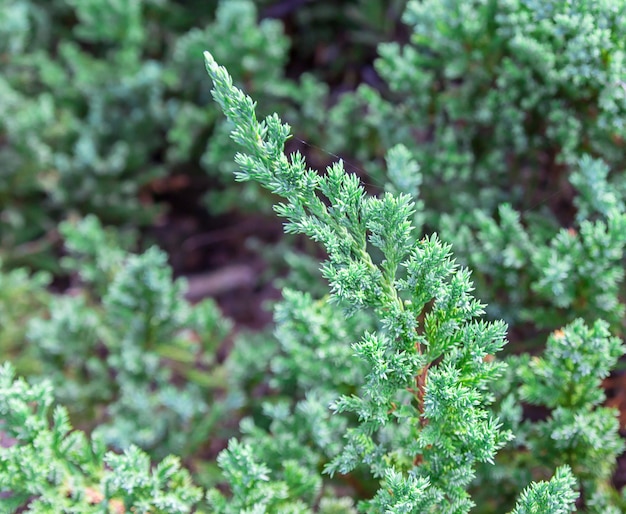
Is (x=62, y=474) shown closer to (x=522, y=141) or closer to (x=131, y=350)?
(x=131, y=350)

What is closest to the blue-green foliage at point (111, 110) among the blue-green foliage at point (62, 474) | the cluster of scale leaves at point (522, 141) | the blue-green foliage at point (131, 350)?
the blue-green foliage at point (131, 350)

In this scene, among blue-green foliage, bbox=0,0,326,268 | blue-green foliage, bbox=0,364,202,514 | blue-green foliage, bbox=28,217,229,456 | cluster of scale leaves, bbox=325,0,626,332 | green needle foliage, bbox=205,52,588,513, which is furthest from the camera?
blue-green foliage, bbox=0,0,326,268

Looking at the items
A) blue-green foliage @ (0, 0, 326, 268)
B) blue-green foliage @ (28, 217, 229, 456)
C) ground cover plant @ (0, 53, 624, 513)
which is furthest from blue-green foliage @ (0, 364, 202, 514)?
blue-green foliage @ (0, 0, 326, 268)

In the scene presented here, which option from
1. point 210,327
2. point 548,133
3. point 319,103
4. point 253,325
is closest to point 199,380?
point 210,327

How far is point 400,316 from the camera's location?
1.04 meters

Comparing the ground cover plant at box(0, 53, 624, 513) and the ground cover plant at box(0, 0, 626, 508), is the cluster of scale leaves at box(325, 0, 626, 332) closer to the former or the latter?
the ground cover plant at box(0, 0, 626, 508)

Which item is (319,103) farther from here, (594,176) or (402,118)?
(594,176)

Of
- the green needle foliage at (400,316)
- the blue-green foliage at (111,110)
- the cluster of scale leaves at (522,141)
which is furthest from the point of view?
the blue-green foliage at (111,110)

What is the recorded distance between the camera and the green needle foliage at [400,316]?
1.02 meters

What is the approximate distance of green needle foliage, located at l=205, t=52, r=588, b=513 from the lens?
1.02 m

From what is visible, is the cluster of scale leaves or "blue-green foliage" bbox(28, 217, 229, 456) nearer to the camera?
the cluster of scale leaves

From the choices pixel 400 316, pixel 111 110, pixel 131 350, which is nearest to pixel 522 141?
pixel 400 316

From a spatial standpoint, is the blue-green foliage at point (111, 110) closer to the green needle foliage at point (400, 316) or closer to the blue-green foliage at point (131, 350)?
the blue-green foliage at point (131, 350)

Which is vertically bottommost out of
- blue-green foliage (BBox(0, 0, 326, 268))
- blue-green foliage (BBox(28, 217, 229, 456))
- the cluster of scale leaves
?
blue-green foliage (BBox(28, 217, 229, 456))
